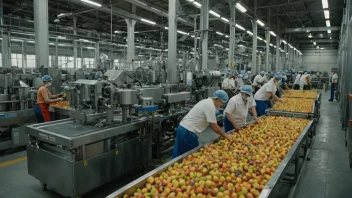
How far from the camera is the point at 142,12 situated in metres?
16.1

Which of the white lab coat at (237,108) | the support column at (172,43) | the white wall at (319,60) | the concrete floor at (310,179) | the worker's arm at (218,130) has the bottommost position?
the concrete floor at (310,179)

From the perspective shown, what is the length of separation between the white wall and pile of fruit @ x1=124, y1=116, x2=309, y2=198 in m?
33.6

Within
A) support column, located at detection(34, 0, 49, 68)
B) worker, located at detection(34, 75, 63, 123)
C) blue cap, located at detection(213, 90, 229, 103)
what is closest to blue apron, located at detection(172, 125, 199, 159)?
blue cap, located at detection(213, 90, 229, 103)

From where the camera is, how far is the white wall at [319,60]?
33344 millimetres

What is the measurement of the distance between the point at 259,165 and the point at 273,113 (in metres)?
3.47

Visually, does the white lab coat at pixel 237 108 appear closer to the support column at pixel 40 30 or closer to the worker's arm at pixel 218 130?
the worker's arm at pixel 218 130

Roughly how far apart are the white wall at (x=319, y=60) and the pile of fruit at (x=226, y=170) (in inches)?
1321

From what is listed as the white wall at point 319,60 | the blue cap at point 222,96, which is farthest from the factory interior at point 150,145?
the white wall at point 319,60

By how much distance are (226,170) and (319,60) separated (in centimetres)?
3702

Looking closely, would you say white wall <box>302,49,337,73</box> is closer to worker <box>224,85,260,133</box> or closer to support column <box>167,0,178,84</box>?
support column <box>167,0,178,84</box>

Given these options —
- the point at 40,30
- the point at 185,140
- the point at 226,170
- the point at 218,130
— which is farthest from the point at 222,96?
the point at 40,30

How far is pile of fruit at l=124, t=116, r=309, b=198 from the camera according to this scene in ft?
7.59

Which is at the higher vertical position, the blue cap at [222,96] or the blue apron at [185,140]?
the blue cap at [222,96]

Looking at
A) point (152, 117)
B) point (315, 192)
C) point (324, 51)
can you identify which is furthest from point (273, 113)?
point (324, 51)
